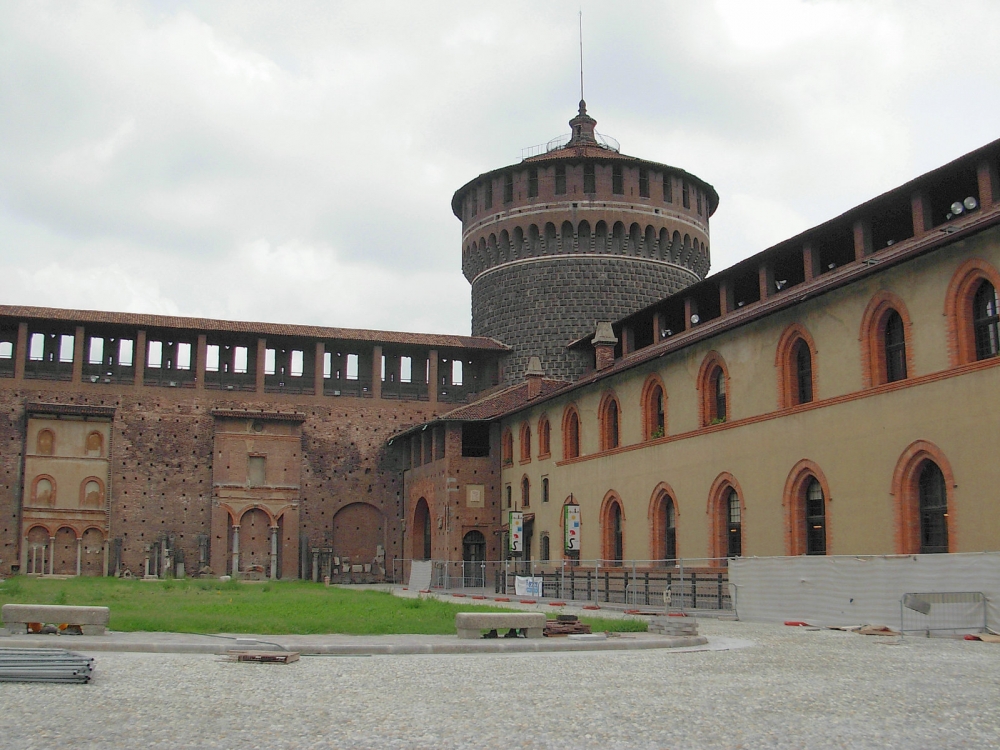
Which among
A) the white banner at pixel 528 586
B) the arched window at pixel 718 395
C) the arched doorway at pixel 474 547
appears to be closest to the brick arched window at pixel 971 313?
the arched window at pixel 718 395

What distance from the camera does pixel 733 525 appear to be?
30.8m

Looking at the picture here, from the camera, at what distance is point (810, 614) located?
2238 centimetres

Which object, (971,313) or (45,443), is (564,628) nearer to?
(971,313)

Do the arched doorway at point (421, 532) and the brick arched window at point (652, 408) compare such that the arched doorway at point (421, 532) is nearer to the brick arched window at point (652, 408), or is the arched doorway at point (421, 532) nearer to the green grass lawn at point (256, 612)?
the green grass lawn at point (256, 612)

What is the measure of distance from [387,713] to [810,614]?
45.1ft

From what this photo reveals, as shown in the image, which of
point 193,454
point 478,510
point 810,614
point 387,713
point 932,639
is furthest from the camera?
point 193,454

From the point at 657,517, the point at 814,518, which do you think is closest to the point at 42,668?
the point at 814,518

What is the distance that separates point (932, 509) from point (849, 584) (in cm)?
329

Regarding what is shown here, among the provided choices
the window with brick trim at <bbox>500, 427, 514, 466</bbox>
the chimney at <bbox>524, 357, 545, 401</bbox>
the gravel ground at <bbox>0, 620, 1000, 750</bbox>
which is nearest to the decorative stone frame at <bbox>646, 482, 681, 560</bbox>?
the chimney at <bbox>524, 357, 545, 401</bbox>

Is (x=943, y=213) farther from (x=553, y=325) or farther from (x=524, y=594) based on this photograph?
(x=553, y=325)

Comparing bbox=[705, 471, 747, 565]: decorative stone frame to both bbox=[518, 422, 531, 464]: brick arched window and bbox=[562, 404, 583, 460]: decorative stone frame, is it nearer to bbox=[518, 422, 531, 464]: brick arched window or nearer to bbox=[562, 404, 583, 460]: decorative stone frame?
bbox=[562, 404, 583, 460]: decorative stone frame

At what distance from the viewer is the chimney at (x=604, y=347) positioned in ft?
134

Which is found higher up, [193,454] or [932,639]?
[193,454]

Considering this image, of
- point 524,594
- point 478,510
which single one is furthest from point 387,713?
point 478,510
